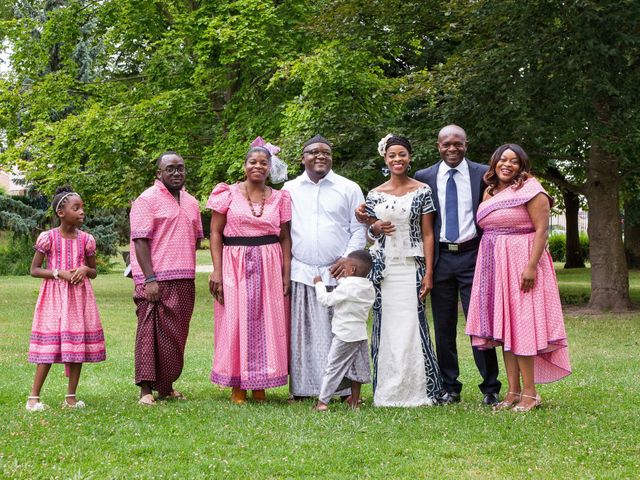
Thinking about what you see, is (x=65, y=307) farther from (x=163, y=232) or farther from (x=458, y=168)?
(x=458, y=168)

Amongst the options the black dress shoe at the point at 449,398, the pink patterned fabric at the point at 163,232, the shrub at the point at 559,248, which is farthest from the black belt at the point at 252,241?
the shrub at the point at 559,248

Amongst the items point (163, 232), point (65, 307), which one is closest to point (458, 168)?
point (163, 232)

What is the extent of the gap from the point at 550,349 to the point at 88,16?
21.8 meters

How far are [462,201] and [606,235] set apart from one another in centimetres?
1170

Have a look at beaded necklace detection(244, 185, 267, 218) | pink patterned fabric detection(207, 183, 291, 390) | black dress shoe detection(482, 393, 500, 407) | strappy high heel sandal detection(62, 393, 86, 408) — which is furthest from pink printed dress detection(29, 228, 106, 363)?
black dress shoe detection(482, 393, 500, 407)

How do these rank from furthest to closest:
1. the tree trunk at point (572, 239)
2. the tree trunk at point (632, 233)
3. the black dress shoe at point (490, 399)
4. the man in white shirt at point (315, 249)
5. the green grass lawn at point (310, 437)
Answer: the tree trunk at point (572, 239), the tree trunk at point (632, 233), the man in white shirt at point (315, 249), the black dress shoe at point (490, 399), the green grass lawn at point (310, 437)

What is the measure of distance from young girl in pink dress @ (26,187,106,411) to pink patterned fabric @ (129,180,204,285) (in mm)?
478

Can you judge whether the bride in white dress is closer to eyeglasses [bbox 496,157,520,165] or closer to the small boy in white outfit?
the small boy in white outfit

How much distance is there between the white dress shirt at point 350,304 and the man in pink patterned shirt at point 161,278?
1359mm

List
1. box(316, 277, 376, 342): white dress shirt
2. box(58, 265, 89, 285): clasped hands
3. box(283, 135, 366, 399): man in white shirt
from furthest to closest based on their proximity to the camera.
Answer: box(283, 135, 366, 399): man in white shirt < box(58, 265, 89, 285): clasped hands < box(316, 277, 376, 342): white dress shirt

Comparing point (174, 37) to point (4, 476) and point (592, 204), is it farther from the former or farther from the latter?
point (4, 476)

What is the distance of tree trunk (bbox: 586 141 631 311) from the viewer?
723 inches

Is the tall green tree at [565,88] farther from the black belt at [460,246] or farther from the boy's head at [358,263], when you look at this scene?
the boy's head at [358,263]

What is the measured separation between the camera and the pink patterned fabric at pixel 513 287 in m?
7.29
